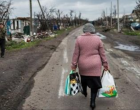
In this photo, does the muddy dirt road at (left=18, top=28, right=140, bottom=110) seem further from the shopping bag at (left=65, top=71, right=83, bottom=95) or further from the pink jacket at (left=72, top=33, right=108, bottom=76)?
the pink jacket at (left=72, top=33, right=108, bottom=76)

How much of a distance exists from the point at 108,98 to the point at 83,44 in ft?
5.06

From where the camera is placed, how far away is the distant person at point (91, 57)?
578cm

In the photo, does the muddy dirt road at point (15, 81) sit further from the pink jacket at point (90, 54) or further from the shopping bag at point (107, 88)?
the shopping bag at point (107, 88)

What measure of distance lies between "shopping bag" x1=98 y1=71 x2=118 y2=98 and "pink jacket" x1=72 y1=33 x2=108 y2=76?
0.29 m

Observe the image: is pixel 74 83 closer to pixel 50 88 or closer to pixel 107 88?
pixel 107 88

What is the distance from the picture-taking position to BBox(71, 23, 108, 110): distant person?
19.0 ft

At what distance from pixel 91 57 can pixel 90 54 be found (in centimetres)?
6

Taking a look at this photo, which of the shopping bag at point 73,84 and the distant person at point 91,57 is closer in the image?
Answer: the distant person at point 91,57

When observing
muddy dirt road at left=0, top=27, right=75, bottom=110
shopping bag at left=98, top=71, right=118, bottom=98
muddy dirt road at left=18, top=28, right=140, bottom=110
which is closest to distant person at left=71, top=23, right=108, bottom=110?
shopping bag at left=98, top=71, right=118, bottom=98

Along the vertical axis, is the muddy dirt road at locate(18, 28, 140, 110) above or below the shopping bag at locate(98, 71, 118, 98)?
below

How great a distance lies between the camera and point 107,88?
6.02 meters


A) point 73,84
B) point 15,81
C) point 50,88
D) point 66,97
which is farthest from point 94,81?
point 15,81

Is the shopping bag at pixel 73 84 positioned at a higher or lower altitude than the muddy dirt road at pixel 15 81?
higher

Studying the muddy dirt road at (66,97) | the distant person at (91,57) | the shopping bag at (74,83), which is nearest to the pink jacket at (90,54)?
the distant person at (91,57)
